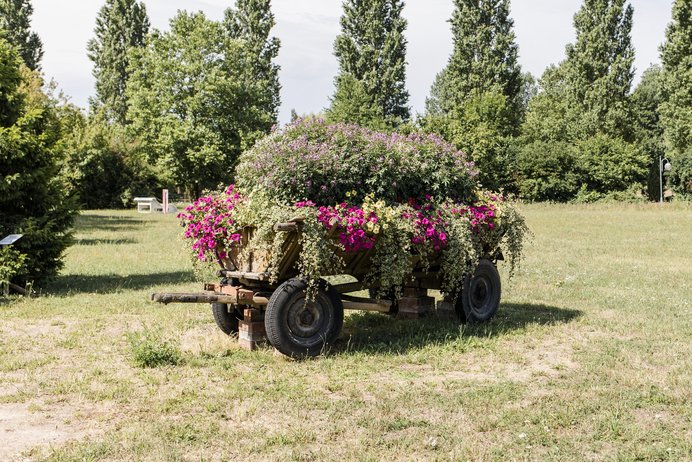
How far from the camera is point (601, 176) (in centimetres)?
5003

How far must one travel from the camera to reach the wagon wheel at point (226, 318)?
7754 mm

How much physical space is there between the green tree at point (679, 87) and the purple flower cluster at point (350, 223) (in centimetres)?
4586

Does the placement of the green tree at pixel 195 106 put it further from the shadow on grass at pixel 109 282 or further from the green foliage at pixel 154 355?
the green foliage at pixel 154 355

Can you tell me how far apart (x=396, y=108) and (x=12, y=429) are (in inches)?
1991

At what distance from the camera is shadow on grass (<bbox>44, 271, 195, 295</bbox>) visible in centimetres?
1188

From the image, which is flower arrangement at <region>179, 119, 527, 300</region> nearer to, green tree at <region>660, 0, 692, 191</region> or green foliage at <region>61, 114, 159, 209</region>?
green foliage at <region>61, 114, 159, 209</region>

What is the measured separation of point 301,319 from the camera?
6824 mm

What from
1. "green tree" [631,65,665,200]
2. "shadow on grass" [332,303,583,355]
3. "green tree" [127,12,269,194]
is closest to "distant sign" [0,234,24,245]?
"shadow on grass" [332,303,583,355]

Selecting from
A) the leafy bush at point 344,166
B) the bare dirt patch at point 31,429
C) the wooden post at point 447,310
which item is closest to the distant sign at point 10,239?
the leafy bush at point 344,166

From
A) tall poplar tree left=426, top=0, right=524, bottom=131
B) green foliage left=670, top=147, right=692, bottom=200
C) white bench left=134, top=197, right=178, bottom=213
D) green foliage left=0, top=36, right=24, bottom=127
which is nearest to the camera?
green foliage left=0, top=36, right=24, bottom=127

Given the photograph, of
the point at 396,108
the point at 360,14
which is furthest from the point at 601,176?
the point at 360,14

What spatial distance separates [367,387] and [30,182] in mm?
8740

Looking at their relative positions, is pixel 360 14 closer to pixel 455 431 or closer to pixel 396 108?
pixel 396 108

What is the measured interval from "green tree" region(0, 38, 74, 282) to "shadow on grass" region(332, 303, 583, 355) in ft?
20.1
